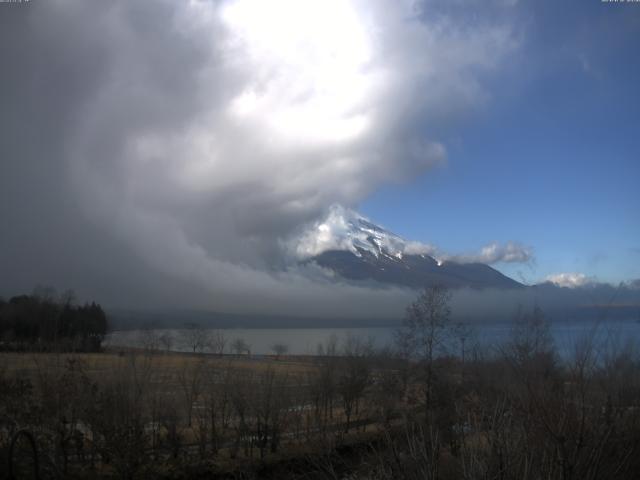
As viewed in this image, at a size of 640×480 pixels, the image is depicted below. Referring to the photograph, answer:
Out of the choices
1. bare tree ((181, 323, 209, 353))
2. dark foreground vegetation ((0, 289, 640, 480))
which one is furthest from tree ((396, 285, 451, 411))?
bare tree ((181, 323, 209, 353))

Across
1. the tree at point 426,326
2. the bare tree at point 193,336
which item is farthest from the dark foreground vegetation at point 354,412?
the bare tree at point 193,336

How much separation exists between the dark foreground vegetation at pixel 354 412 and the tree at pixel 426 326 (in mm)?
176

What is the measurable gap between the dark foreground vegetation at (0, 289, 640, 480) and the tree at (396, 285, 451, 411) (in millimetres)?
176

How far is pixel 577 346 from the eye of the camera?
1245 cm

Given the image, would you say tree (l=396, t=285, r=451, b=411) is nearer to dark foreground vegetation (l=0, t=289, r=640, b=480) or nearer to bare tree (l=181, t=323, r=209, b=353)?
dark foreground vegetation (l=0, t=289, r=640, b=480)

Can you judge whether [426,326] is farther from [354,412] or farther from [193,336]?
[193,336]

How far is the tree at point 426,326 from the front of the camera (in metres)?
59.9

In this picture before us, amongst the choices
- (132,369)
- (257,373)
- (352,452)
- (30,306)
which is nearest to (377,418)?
(352,452)

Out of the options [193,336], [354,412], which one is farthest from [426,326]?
[193,336]

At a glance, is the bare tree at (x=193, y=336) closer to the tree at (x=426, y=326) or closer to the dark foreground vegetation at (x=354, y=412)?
the dark foreground vegetation at (x=354, y=412)

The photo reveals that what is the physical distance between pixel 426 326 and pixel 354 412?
1353 centimetres

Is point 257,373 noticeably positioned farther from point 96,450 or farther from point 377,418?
point 96,450

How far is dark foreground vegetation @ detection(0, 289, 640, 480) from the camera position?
1175cm

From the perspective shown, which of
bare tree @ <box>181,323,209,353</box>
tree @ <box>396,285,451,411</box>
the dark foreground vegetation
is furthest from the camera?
bare tree @ <box>181,323,209,353</box>
